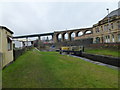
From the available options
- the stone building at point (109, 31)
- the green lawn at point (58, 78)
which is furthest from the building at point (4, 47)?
the stone building at point (109, 31)

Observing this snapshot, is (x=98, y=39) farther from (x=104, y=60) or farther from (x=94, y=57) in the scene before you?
(x=104, y=60)

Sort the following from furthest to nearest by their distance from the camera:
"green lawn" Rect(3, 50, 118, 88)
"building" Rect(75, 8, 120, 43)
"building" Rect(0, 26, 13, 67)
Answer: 1. "building" Rect(75, 8, 120, 43)
2. "building" Rect(0, 26, 13, 67)
3. "green lawn" Rect(3, 50, 118, 88)

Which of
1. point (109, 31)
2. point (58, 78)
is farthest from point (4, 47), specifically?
point (109, 31)

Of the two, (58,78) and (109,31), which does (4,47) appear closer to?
(58,78)

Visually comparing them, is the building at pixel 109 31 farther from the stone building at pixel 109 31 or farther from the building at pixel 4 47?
the building at pixel 4 47

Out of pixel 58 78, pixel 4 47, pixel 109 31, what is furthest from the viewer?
pixel 109 31

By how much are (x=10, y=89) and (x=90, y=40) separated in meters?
37.4

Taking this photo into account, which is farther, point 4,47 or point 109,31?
point 109,31

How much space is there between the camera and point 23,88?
4781mm

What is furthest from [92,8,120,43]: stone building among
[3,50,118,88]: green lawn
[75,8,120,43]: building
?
[3,50,118,88]: green lawn

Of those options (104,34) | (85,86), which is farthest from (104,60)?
(104,34)

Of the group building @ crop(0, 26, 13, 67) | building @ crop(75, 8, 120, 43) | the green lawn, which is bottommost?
the green lawn

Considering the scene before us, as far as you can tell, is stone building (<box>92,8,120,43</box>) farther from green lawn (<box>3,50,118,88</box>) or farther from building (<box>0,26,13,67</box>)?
building (<box>0,26,13,67</box>)

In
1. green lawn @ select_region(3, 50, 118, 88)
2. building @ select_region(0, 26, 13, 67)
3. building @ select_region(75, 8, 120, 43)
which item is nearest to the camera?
green lawn @ select_region(3, 50, 118, 88)
